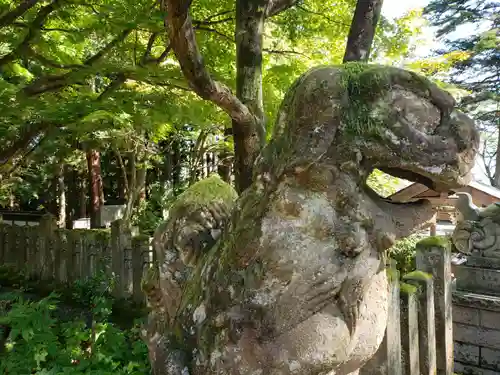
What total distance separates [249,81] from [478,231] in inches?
133

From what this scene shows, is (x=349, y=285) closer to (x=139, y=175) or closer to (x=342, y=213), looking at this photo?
(x=342, y=213)

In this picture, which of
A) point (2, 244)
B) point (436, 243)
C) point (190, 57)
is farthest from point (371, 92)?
point (2, 244)

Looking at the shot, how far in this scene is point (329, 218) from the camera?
1573 millimetres

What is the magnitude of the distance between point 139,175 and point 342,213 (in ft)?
46.9

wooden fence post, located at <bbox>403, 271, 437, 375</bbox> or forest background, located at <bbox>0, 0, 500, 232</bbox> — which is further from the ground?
forest background, located at <bbox>0, 0, 500, 232</bbox>

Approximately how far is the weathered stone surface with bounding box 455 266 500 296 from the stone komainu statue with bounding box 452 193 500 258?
208 millimetres

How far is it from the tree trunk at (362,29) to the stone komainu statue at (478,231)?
2316 millimetres

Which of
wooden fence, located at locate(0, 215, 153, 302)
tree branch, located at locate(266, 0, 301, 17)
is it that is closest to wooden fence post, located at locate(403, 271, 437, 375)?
tree branch, located at locate(266, 0, 301, 17)

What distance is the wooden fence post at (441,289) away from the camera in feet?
10.7

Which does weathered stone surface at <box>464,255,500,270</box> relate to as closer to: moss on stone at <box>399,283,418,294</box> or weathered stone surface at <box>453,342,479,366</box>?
weathered stone surface at <box>453,342,479,366</box>

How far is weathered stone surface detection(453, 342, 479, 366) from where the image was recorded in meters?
5.23

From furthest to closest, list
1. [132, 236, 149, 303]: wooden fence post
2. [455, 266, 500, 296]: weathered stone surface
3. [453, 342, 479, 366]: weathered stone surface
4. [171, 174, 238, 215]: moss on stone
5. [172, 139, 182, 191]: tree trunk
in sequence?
1. [172, 139, 182, 191]: tree trunk
2. [132, 236, 149, 303]: wooden fence post
3. [455, 266, 500, 296]: weathered stone surface
4. [453, 342, 479, 366]: weathered stone surface
5. [171, 174, 238, 215]: moss on stone

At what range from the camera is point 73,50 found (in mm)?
6059

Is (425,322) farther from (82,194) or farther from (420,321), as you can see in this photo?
(82,194)
